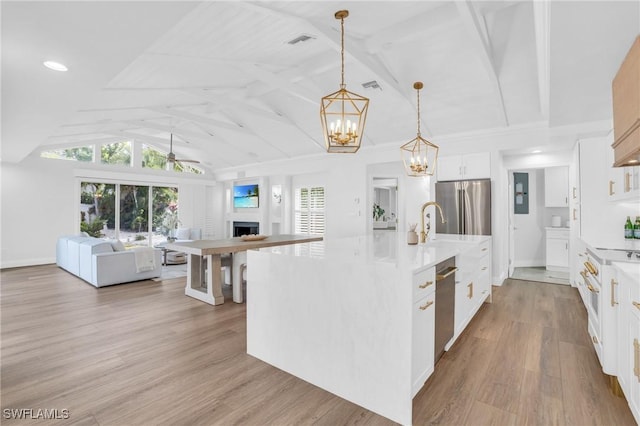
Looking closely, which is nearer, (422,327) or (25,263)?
(422,327)

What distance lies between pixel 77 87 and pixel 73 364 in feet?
8.55

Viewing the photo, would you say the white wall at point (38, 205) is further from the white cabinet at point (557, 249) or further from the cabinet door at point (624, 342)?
the white cabinet at point (557, 249)

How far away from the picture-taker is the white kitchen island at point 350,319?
1763 millimetres

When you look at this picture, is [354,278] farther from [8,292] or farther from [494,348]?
[8,292]

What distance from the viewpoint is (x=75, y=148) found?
304 inches

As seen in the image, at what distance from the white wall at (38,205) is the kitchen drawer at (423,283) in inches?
341

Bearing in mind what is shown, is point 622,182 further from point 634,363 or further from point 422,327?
point 422,327

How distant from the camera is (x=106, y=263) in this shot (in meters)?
5.11

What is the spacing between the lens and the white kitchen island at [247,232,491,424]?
176cm

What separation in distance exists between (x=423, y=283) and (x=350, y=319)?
0.50 meters

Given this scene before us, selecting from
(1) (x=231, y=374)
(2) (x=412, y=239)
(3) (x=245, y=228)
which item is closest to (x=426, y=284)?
(2) (x=412, y=239)

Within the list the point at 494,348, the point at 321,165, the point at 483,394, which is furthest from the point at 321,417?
the point at 321,165

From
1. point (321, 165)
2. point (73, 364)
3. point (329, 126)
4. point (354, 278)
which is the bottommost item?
point (73, 364)

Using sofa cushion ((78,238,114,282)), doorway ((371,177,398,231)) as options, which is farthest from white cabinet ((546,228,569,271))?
sofa cushion ((78,238,114,282))
